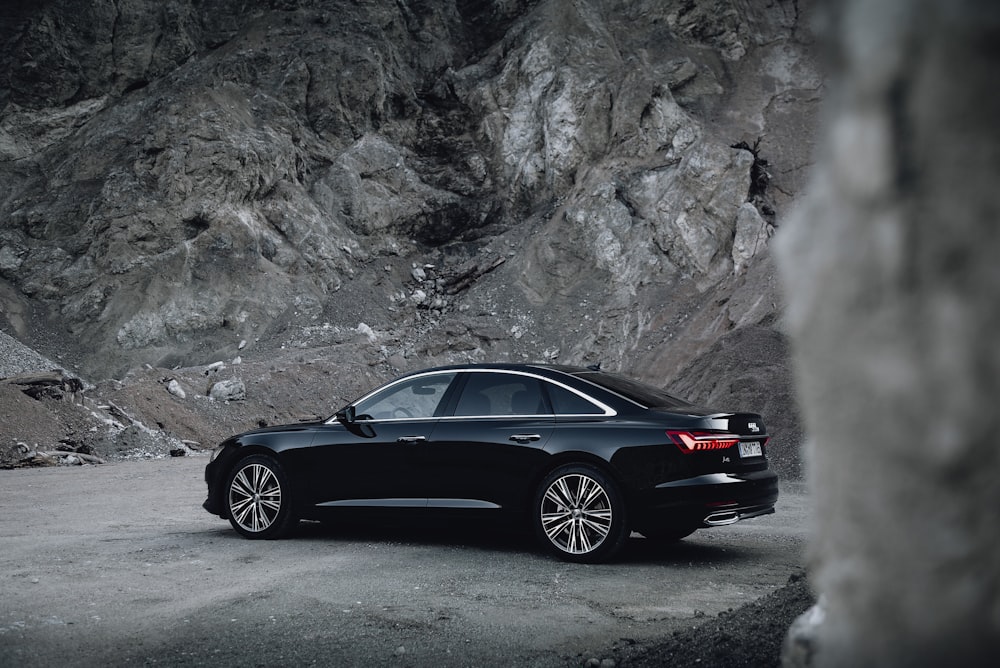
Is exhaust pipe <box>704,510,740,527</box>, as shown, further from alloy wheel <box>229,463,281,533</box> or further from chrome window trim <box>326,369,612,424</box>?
alloy wheel <box>229,463,281,533</box>

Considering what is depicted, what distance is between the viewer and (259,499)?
8.70 metres

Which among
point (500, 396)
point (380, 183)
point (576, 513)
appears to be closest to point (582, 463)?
point (576, 513)

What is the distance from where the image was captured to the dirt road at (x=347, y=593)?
15.7 ft

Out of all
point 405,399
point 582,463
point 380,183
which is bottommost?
point 582,463

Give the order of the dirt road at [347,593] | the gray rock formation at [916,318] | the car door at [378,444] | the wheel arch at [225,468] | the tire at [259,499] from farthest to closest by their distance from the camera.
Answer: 1. the wheel arch at [225,468]
2. the tire at [259,499]
3. the car door at [378,444]
4. the dirt road at [347,593]
5. the gray rock formation at [916,318]

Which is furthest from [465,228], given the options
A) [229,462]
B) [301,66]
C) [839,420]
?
[839,420]

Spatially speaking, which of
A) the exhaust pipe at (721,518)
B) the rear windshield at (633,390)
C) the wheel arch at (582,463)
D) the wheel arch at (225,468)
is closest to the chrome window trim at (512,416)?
the rear windshield at (633,390)

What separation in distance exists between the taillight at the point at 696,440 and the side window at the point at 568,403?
0.72 meters

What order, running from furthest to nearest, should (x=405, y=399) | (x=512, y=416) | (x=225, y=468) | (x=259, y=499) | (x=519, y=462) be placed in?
1. (x=225, y=468)
2. (x=259, y=499)
3. (x=405, y=399)
4. (x=512, y=416)
5. (x=519, y=462)

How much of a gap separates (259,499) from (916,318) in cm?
799

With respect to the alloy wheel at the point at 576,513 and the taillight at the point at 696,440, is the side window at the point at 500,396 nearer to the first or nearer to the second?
the alloy wheel at the point at 576,513

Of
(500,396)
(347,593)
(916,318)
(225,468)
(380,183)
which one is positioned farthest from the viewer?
(380,183)

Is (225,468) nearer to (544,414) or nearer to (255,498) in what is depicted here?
(255,498)

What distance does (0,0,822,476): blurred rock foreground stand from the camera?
115ft
